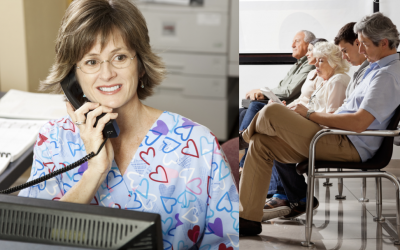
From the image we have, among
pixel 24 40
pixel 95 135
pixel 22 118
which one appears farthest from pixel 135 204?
pixel 24 40

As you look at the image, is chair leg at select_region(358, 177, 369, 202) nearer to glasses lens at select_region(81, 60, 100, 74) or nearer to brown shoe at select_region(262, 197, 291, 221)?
brown shoe at select_region(262, 197, 291, 221)

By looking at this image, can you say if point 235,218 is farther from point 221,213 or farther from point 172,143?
point 172,143

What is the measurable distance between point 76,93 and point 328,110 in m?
0.72

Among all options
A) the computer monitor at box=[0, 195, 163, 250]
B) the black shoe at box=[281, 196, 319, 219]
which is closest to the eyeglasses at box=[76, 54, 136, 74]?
the computer monitor at box=[0, 195, 163, 250]

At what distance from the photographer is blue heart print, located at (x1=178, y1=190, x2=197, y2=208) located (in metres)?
0.94

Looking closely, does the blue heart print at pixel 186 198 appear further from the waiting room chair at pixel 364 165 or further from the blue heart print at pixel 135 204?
the waiting room chair at pixel 364 165

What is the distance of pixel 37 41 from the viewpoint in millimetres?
2273

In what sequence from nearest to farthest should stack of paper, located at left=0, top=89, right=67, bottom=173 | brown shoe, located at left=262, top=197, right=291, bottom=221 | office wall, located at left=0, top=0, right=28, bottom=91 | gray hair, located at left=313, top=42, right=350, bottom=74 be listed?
gray hair, located at left=313, top=42, right=350, bottom=74 → brown shoe, located at left=262, top=197, right=291, bottom=221 → stack of paper, located at left=0, top=89, right=67, bottom=173 → office wall, located at left=0, top=0, right=28, bottom=91

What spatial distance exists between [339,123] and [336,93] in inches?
3.6

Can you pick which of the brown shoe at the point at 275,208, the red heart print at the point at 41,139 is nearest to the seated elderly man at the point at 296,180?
the brown shoe at the point at 275,208

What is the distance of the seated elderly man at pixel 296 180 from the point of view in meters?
1.11

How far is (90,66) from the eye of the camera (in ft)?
2.89

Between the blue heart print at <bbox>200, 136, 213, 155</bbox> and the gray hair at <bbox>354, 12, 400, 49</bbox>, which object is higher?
the gray hair at <bbox>354, 12, 400, 49</bbox>

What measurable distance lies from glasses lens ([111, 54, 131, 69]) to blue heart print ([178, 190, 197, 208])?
345mm
